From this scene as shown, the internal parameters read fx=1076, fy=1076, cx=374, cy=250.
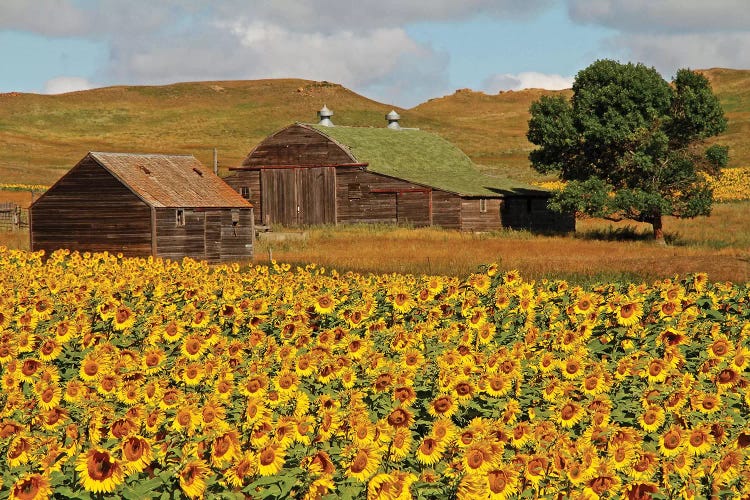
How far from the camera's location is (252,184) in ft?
197

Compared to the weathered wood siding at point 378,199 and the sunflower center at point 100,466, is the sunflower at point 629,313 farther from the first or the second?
the weathered wood siding at point 378,199

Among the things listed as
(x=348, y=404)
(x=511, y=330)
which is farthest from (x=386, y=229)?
(x=348, y=404)

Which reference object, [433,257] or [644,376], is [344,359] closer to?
[644,376]

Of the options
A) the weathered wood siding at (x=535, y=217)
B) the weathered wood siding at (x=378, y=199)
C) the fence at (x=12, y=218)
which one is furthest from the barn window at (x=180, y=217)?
the weathered wood siding at (x=535, y=217)

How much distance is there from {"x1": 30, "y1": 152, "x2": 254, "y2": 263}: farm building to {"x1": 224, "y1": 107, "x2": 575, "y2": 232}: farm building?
536 inches

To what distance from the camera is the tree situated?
4709 cm

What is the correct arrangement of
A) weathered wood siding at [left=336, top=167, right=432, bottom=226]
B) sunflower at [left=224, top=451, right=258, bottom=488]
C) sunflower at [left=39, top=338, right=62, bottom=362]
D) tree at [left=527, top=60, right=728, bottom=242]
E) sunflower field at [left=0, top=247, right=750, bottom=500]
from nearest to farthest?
sunflower at [left=224, top=451, right=258, bottom=488] < sunflower field at [left=0, top=247, right=750, bottom=500] < sunflower at [left=39, top=338, right=62, bottom=362] < tree at [left=527, top=60, right=728, bottom=242] < weathered wood siding at [left=336, top=167, right=432, bottom=226]

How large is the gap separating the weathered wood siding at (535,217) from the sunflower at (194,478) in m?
51.3

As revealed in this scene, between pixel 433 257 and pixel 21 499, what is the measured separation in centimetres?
2935

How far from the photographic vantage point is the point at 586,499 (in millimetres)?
5793

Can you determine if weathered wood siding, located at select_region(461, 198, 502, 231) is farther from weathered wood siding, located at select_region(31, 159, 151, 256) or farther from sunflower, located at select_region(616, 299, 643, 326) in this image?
sunflower, located at select_region(616, 299, 643, 326)

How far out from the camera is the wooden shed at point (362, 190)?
180 feet

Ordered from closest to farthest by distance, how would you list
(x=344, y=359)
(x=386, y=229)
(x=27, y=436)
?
(x=27, y=436), (x=344, y=359), (x=386, y=229)

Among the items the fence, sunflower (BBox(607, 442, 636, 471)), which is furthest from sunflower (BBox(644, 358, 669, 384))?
the fence
